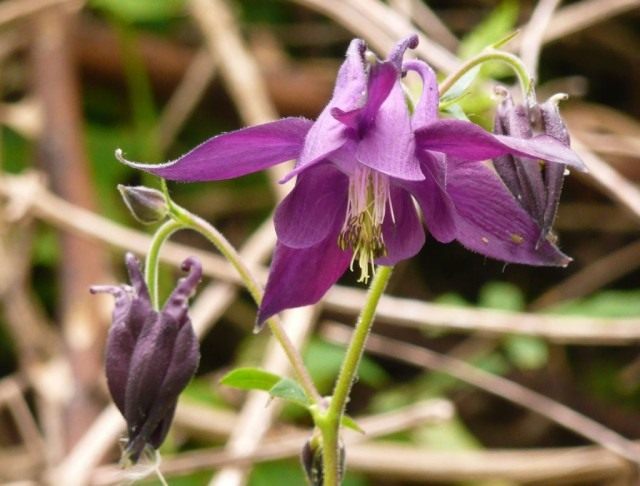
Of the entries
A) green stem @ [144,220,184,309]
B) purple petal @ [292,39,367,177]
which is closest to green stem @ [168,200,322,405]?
Answer: green stem @ [144,220,184,309]

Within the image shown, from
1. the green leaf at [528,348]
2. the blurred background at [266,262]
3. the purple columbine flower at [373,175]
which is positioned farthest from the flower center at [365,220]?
the green leaf at [528,348]

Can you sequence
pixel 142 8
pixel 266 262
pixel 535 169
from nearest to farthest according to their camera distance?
pixel 535 169 < pixel 266 262 < pixel 142 8

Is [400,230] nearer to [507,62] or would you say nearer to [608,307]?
[507,62]

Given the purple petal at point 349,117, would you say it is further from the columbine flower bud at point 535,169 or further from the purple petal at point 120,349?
the purple petal at point 120,349

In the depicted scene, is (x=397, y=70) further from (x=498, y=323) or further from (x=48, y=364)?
(x=48, y=364)

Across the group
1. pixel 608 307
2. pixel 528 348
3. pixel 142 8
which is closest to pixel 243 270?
pixel 528 348

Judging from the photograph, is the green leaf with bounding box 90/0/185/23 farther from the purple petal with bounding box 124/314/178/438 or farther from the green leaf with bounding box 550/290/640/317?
the purple petal with bounding box 124/314/178/438
